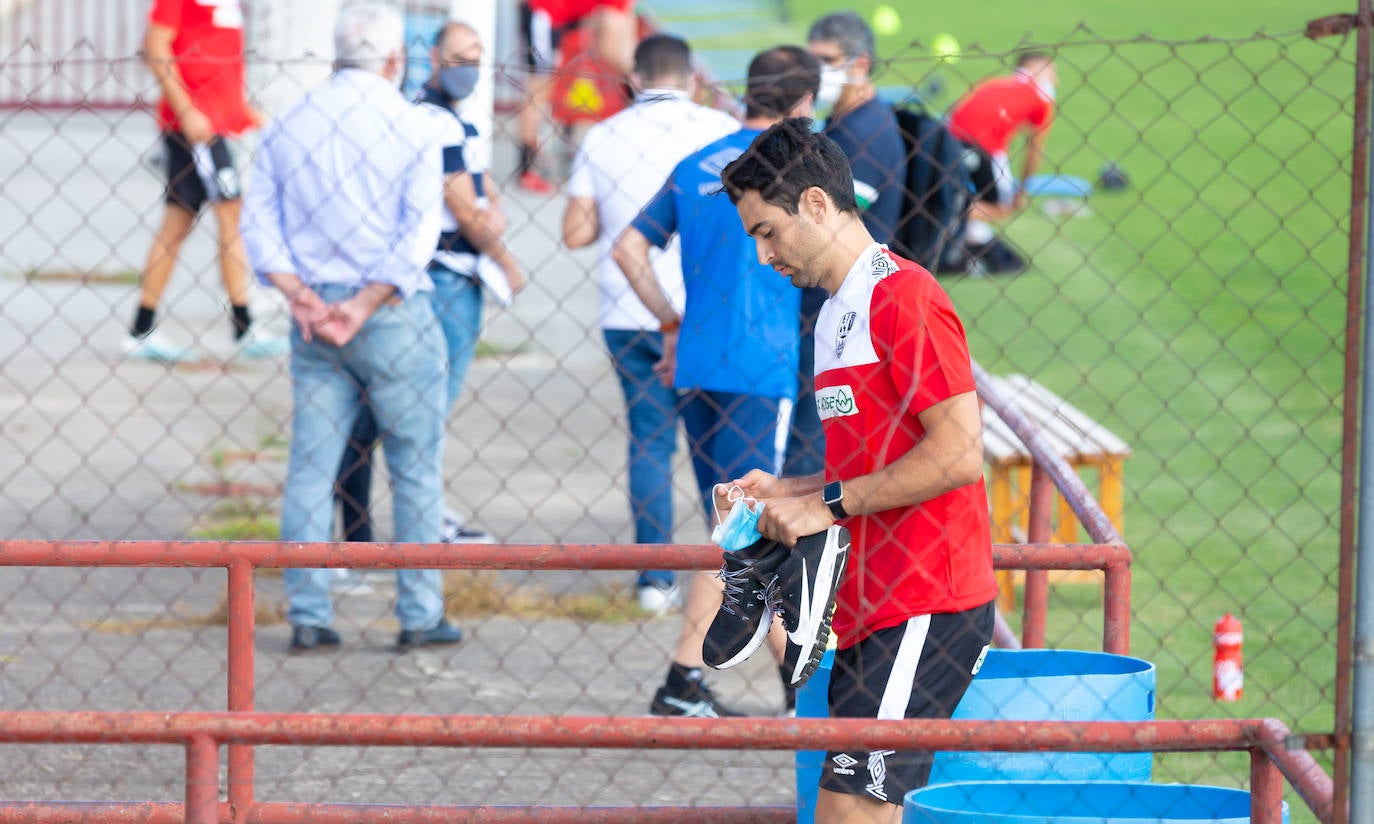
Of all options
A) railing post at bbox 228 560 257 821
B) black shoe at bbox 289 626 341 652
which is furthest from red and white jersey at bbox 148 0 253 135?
railing post at bbox 228 560 257 821

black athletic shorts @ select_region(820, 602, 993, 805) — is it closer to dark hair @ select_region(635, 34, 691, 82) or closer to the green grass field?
the green grass field

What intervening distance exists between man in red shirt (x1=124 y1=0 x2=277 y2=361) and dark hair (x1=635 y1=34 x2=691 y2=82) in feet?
11.3

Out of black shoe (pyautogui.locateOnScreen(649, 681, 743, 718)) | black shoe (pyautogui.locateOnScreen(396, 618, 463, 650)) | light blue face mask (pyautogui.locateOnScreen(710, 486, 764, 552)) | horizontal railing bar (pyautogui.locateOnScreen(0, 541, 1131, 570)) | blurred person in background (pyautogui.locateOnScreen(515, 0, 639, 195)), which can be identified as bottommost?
black shoe (pyautogui.locateOnScreen(649, 681, 743, 718))

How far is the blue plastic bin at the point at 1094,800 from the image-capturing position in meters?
2.97

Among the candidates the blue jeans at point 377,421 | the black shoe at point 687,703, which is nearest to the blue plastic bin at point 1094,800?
the black shoe at point 687,703

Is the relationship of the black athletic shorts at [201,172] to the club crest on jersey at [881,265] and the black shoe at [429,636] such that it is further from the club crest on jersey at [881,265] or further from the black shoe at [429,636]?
the club crest on jersey at [881,265]

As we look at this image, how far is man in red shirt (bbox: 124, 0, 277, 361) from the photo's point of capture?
334 inches

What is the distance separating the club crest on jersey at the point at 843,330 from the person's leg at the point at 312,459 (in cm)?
272

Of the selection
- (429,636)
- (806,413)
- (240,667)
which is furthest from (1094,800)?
(429,636)

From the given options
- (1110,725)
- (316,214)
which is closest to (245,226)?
(316,214)

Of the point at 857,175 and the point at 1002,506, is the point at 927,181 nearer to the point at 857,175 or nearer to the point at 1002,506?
the point at 857,175

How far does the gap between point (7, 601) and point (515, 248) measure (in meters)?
7.11

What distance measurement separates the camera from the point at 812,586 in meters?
2.96

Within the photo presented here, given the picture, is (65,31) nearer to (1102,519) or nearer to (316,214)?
(316,214)
